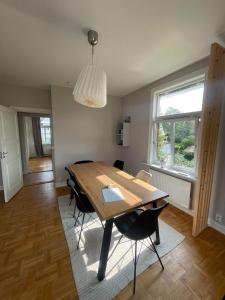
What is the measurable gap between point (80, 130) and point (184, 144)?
257cm

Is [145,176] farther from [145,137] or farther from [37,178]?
[37,178]

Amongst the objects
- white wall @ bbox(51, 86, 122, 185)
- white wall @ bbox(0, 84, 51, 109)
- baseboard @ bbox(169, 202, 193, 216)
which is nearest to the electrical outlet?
baseboard @ bbox(169, 202, 193, 216)

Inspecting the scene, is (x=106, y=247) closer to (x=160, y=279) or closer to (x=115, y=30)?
(x=160, y=279)

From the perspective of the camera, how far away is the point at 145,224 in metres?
1.34

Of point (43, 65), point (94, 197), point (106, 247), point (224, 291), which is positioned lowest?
point (224, 291)

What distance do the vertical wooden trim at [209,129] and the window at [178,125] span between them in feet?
1.44

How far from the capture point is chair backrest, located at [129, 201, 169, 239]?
4.10ft

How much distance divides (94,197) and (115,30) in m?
1.94

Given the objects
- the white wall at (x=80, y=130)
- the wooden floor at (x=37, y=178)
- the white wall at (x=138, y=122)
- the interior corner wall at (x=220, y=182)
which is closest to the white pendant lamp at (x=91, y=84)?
the interior corner wall at (x=220, y=182)

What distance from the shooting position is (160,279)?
1.38 m

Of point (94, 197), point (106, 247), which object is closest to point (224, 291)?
point (106, 247)

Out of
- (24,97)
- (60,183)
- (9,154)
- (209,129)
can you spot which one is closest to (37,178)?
(60,183)

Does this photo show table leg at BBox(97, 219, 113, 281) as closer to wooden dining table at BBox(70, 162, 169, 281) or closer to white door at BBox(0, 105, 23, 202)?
wooden dining table at BBox(70, 162, 169, 281)

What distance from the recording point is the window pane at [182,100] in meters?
2.39
